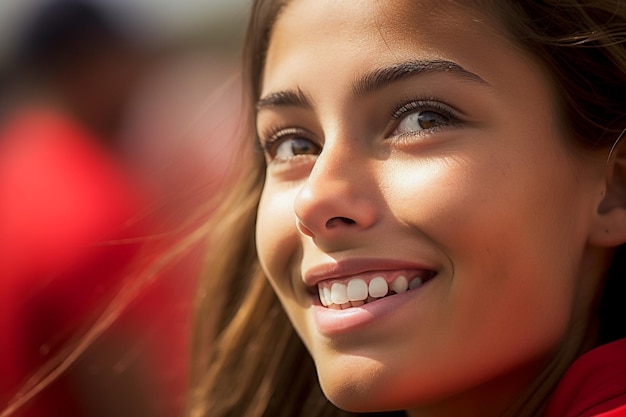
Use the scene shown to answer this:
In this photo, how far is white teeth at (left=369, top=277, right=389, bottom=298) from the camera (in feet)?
5.93

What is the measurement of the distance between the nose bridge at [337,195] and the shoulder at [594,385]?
1.50 feet

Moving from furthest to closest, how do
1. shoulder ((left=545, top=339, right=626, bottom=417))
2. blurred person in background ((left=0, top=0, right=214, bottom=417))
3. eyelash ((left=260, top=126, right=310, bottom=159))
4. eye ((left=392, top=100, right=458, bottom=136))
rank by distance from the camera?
blurred person in background ((left=0, top=0, right=214, bottom=417)) → eyelash ((left=260, top=126, right=310, bottom=159)) → eye ((left=392, top=100, right=458, bottom=136)) → shoulder ((left=545, top=339, right=626, bottom=417))

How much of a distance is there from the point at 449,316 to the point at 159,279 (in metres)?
1.73

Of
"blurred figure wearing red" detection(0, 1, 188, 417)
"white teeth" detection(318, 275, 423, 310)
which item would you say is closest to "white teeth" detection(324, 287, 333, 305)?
"white teeth" detection(318, 275, 423, 310)

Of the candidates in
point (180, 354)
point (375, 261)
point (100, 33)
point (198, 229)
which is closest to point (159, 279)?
A: point (180, 354)

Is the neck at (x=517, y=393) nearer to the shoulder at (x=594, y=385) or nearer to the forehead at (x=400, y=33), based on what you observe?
the shoulder at (x=594, y=385)

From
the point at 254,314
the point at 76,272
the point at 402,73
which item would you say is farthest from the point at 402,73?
the point at 76,272

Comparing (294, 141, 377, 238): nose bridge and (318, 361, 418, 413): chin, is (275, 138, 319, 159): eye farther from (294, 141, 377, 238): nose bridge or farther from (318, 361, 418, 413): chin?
(318, 361, 418, 413): chin

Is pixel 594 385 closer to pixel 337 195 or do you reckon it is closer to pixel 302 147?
pixel 337 195

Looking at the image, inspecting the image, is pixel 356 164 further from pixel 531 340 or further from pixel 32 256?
pixel 32 256

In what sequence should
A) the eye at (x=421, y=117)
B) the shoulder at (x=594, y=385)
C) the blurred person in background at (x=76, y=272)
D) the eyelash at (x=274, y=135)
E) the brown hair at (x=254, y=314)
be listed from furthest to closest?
the blurred person in background at (x=76, y=272)
the eyelash at (x=274, y=135)
the brown hair at (x=254, y=314)
the eye at (x=421, y=117)
the shoulder at (x=594, y=385)

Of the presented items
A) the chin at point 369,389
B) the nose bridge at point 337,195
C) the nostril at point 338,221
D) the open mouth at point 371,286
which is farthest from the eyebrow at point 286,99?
the chin at point 369,389

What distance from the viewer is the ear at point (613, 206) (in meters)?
1.88

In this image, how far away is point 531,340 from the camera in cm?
182
